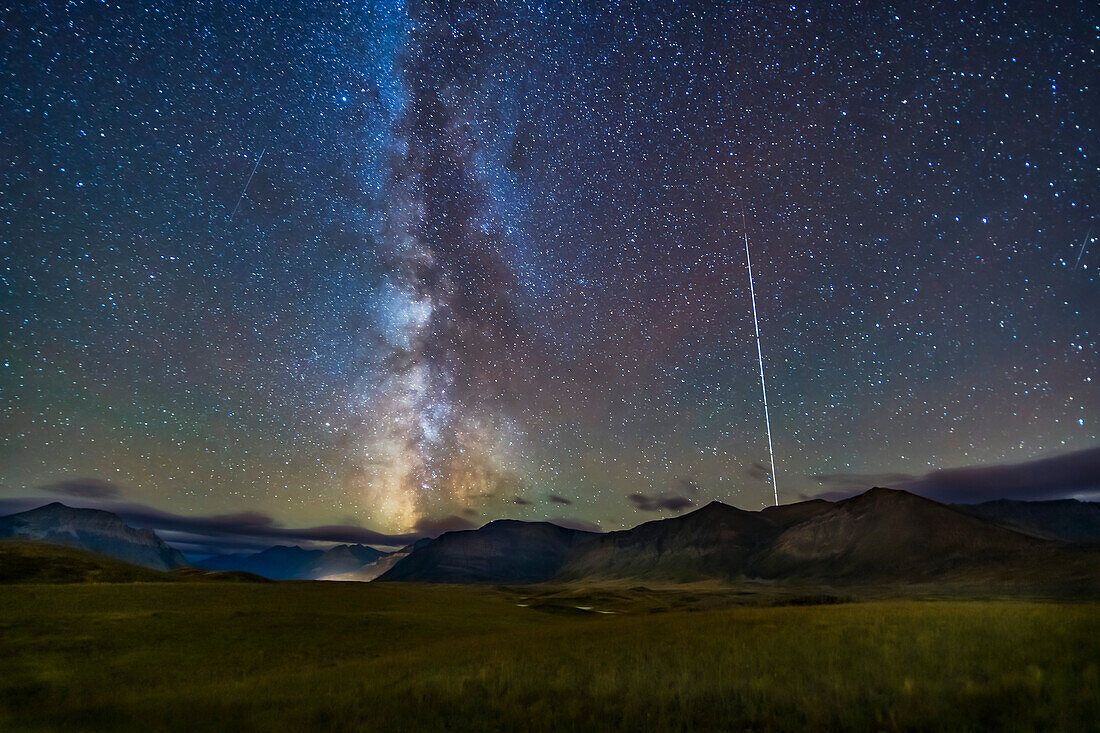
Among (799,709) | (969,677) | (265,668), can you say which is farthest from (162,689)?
(969,677)

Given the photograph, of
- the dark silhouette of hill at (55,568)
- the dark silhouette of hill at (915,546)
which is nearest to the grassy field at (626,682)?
the dark silhouette of hill at (55,568)

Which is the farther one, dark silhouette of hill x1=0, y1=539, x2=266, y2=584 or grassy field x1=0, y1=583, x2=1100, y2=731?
dark silhouette of hill x1=0, y1=539, x2=266, y2=584

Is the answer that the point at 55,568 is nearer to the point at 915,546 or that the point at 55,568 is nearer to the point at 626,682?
the point at 626,682

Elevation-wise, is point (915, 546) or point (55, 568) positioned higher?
point (55, 568)

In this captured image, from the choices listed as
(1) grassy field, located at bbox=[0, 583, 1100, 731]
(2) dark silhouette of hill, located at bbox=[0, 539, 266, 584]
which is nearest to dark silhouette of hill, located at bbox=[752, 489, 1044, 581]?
(1) grassy field, located at bbox=[0, 583, 1100, 731]

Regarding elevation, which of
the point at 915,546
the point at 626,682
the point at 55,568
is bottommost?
Answer: the point at 915,546

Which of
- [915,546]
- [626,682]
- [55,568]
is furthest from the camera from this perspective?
[915,546]

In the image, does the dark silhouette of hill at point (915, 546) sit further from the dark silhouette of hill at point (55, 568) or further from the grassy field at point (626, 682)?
the dark silhouette of hill at point (55, 568)

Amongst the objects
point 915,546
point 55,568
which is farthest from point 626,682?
point 915,546

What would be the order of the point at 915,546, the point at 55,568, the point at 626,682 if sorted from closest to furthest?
the point at 626,682
the point at 55,568
the point at 915,546

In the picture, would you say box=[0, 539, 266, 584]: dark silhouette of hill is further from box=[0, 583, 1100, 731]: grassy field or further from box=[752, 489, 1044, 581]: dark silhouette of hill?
box=[752, 489, 1044, 581]: dark silhouette of hill

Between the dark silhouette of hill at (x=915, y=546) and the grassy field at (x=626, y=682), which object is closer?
the grassy field at (x=626, y=682)

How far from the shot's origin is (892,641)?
49.0 ft

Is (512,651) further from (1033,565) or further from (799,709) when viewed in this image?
(1033,565)
